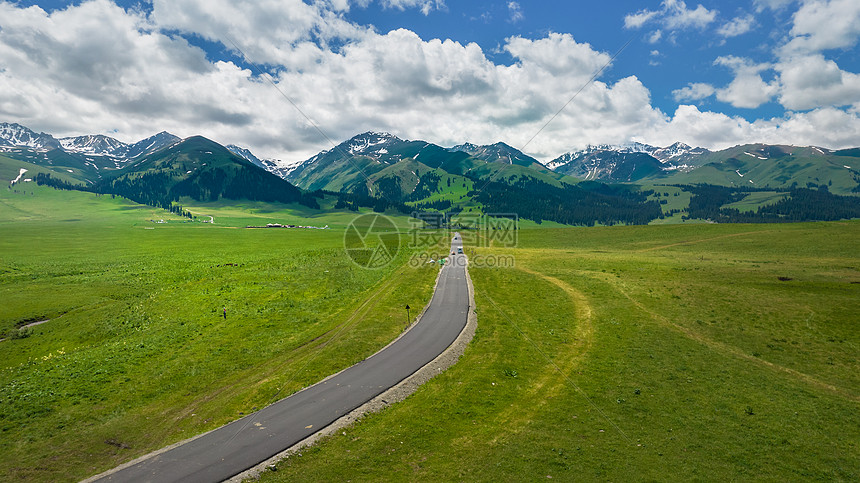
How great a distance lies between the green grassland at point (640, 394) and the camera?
17672 millimetres

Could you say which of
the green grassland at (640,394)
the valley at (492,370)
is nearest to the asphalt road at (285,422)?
the valley at (492,370)

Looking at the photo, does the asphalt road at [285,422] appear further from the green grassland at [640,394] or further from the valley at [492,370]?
the green grassland at [640,394]

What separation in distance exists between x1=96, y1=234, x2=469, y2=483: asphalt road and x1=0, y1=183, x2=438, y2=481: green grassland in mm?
1398

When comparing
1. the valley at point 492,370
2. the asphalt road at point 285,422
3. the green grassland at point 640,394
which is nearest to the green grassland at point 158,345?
the valley at point 492,370

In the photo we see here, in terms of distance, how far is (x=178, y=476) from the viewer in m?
17.0

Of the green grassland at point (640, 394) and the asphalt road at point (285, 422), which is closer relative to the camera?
the asphalt road at point (285, 422)

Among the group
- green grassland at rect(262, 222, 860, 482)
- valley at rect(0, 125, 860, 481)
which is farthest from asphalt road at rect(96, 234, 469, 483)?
green grassland at rect(262, 222, 860, 482)

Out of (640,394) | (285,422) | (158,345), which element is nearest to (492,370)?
(640,394)

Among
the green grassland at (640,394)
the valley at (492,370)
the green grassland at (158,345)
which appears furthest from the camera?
the green grassland at (158,345)

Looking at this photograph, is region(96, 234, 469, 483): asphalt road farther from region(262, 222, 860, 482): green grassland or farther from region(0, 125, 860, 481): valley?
region(262, 222, 860, 482): green grassland

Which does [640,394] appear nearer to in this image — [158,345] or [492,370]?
[492,370]

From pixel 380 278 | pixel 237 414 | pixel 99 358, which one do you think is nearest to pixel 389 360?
pixel 237 414

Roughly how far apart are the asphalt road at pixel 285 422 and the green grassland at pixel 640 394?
208cm

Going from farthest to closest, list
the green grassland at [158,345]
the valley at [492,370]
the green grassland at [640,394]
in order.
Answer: the green grassland at [158,345]
the valley at [492,370]
the green grassland at [640,394]
